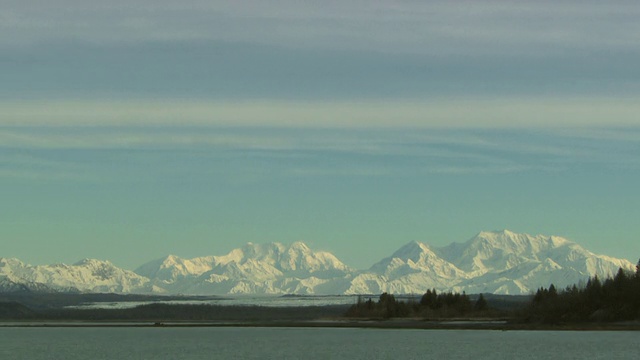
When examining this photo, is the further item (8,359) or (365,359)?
(8,359)

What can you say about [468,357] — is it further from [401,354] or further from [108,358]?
[108,358]

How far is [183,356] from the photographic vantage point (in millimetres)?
199500

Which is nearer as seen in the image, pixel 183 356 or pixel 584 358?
pixel 584 358

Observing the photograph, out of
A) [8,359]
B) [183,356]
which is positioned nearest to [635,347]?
[183,356]

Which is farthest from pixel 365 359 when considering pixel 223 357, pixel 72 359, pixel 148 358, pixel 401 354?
pixel 72 359

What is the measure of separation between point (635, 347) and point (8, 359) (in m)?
105

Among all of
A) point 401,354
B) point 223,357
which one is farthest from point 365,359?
point 223,357

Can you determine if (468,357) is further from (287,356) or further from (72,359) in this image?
(72,359)

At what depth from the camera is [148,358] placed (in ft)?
643

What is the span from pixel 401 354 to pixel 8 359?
66.5 m

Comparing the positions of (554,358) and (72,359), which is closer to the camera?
(554,358)

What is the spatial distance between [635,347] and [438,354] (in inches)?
1276

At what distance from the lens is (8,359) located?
652ft

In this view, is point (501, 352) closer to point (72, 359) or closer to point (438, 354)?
point (438, 354)
